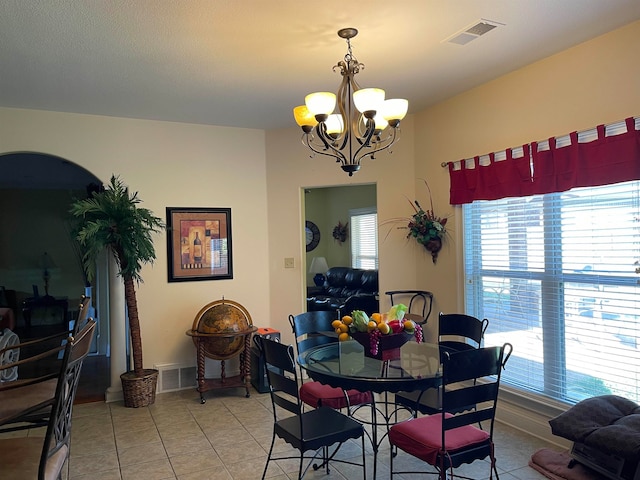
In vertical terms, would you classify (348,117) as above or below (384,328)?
above

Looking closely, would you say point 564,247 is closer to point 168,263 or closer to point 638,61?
point 638,61

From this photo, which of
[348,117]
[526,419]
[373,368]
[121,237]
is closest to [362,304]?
[526,419]

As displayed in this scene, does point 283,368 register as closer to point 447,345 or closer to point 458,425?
point 458,425

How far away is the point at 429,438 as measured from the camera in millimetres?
2438

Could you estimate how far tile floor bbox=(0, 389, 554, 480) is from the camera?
10.2ft

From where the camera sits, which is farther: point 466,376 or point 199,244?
point 199,244

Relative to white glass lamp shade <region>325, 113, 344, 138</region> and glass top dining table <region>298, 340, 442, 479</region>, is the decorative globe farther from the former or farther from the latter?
white glass lamp shade <region>325, 113, 344, 138</region>

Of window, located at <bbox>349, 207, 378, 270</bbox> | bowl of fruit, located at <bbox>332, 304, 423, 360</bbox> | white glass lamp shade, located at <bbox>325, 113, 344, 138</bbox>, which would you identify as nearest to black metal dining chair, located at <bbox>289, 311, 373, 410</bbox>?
bowl of fruit, located at <bbox>332, 304, 423, 360</bbox>

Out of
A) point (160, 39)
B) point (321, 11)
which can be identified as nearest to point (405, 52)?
point (321, 11)

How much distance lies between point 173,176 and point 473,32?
131 inches

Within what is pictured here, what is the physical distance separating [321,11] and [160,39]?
3.52ft

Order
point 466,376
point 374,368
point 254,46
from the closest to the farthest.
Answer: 1. point 466,376
2. point 374,368
3. point 254,46

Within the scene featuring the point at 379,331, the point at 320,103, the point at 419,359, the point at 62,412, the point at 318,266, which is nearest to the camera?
the point at 62,412

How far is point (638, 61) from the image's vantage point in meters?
2.90
